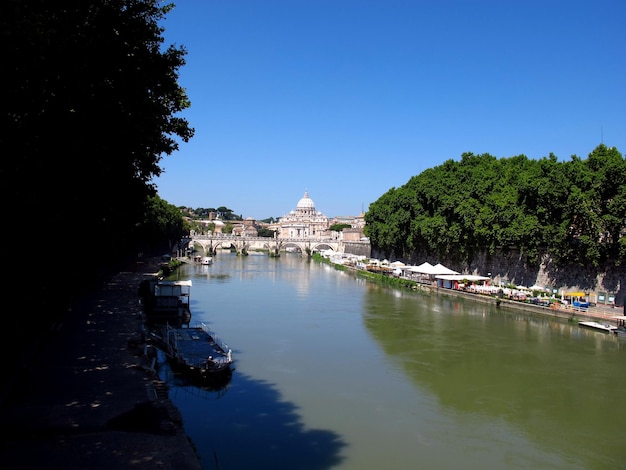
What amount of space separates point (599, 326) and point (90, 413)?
20.3m

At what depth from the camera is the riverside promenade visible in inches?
330

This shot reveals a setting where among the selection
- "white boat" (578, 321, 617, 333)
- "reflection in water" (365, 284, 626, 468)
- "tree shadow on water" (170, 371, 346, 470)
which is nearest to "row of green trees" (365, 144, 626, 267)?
"white boat" (578, 321, 617, 333)

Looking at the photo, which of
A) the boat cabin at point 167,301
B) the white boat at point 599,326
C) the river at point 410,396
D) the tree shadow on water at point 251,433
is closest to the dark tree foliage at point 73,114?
the tree shadow on water at point 251,433

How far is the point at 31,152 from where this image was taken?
7.78 meters

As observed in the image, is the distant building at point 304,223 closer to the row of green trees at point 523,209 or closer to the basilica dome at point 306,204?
the basilica dome at point 306,204

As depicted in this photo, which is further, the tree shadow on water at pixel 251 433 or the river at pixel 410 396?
the river at pixel 410 396

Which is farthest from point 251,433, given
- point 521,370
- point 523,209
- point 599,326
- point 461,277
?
point 461,277

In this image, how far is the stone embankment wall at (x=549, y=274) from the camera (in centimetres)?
2694

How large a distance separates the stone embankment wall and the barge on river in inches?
784

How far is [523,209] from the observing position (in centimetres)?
3080

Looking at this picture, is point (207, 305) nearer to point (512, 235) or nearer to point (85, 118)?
point (512, 235)

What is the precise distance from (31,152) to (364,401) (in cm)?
953

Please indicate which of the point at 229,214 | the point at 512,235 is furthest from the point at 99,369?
the point at 229,214

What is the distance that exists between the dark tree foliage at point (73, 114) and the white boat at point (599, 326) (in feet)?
62.1
